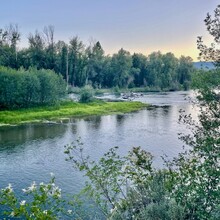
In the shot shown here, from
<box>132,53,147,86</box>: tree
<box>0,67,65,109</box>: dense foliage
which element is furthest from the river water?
<box>132,53,147,86</box>: tree

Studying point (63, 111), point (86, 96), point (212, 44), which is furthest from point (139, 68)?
point (212, 44)

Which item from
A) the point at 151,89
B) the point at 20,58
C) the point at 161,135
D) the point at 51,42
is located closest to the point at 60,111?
the point at 161,135

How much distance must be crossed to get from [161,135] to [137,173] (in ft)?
91.0

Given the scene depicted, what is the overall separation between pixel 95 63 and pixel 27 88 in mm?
60533

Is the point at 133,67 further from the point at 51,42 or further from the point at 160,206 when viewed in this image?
the point at 160,206

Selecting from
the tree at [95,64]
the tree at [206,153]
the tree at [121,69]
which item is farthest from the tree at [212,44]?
the tree at [121,69]

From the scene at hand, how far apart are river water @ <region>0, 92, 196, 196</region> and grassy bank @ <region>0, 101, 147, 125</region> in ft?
15.0

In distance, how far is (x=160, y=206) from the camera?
741cm

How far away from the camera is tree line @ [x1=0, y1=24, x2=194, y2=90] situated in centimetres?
9044

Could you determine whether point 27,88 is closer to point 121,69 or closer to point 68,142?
point 68,142

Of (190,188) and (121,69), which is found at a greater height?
(121,69)

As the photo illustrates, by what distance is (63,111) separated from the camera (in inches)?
2264

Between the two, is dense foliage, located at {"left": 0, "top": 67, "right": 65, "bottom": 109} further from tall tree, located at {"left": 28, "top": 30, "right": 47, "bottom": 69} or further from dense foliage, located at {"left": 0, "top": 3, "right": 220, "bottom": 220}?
dense foliage, located at {"left": 0, "top": 3, "right": 220, "bottom": 220}

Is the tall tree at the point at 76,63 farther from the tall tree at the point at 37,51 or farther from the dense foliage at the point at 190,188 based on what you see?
the dense foliage at the point at 190,188
